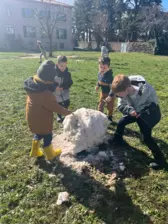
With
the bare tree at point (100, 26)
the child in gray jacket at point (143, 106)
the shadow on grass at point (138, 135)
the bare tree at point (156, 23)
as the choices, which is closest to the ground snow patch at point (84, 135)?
the child in gray jacket at point (143, 106)

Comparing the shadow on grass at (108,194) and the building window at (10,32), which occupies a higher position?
the building window at (10,32)

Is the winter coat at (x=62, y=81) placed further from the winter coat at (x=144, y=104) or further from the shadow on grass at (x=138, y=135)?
the winter coat at (x=144, y=104)

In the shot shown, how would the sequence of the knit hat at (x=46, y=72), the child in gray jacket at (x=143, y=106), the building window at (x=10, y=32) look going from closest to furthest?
the knit hat at (x=46, y=72)
the child in gray jacket at (x=143, y=106)
the building window at (x=10, y=32)

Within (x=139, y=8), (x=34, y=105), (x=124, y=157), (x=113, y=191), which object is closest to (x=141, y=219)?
(x=113, y=191)

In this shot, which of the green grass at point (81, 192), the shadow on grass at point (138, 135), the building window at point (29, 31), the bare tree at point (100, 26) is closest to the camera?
the green grass at point (81, 192)

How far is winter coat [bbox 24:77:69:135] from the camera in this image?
133 inches

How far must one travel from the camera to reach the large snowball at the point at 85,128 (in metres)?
3.75

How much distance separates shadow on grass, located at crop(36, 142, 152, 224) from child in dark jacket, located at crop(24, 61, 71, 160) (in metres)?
0.53

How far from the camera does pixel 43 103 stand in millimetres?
3412

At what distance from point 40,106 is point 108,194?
5.16 feet

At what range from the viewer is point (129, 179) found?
337 cm

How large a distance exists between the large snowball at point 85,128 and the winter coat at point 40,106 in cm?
34

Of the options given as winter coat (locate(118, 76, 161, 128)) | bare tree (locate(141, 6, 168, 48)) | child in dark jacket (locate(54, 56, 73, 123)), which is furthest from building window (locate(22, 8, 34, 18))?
winter coat (locate(118, 76, 161, 128))

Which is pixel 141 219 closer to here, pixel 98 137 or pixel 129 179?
pixel 129 179
